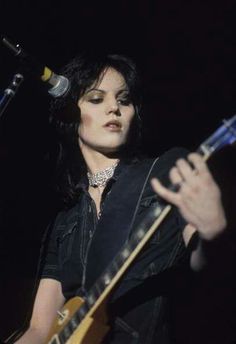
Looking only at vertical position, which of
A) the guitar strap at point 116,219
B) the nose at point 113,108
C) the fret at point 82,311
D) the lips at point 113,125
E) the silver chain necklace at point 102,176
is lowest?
the fret at point 82,311

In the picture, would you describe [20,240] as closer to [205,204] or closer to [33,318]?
[33,318]

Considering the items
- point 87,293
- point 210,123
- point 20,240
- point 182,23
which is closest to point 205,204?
point 87,293

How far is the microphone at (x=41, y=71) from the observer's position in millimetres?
1714

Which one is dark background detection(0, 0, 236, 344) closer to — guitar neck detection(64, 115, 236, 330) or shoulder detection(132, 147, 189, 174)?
shoulder detection(132, 147, 189, 174)

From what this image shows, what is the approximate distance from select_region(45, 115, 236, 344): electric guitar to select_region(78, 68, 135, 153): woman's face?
2.19 feet

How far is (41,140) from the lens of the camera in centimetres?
272

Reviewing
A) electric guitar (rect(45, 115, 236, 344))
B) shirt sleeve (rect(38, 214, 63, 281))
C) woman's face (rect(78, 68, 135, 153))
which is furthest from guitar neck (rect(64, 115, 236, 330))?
woman's face (rect(78, 68, 135, 153))

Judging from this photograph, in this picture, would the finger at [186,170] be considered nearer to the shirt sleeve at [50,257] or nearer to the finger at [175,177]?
the finger at [175,177]

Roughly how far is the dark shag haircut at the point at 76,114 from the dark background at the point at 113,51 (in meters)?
0.13

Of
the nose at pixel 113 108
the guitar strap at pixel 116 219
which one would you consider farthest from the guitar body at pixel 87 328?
the nose at pixel 113 108

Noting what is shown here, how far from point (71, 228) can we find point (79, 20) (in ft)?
3.82

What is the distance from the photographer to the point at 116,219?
75.5 inches

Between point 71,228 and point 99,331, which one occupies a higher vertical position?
point 71,228

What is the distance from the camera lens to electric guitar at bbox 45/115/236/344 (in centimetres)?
133
